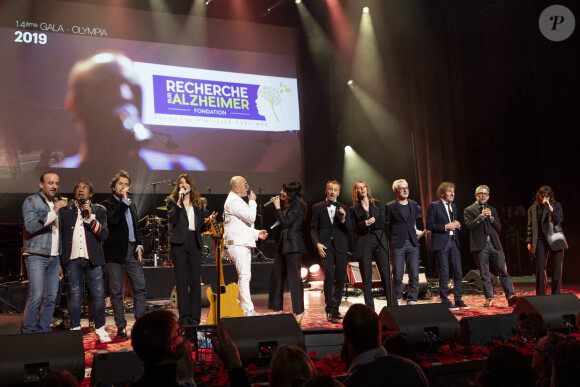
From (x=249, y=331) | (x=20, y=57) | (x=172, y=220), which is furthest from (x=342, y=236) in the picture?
(x=20, y=57)

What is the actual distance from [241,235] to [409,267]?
2.56m

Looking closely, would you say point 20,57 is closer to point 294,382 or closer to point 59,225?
point 59,225

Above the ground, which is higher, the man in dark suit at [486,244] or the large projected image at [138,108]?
the large projected image at [138,108]

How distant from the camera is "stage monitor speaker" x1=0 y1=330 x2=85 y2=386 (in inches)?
125

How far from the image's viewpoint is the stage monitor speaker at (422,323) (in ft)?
13.8

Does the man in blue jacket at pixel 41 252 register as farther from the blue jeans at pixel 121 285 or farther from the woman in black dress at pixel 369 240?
the woman in black dress at pixel 369 240

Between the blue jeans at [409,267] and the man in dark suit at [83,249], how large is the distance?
12.4 feet

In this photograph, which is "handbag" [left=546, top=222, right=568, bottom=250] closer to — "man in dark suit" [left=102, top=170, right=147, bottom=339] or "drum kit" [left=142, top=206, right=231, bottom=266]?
"drum kit" [left=142, top=206, right=231, bottom=266]

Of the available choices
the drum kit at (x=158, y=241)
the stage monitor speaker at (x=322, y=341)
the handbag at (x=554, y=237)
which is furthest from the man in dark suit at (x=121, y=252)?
the handbag at (x=554, y=237)

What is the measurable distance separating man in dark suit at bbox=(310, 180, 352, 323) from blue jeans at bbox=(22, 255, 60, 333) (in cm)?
302

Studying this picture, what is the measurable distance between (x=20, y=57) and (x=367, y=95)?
24.9 ft

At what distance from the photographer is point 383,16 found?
39.8 ft

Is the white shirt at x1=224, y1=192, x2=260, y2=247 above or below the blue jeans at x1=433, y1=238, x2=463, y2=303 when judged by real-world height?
above

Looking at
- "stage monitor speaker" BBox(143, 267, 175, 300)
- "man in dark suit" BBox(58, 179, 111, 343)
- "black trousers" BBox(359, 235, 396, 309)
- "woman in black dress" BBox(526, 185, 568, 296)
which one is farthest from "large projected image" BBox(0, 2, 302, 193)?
"woman in black dress" BBox(526, 185, 568, 296)
